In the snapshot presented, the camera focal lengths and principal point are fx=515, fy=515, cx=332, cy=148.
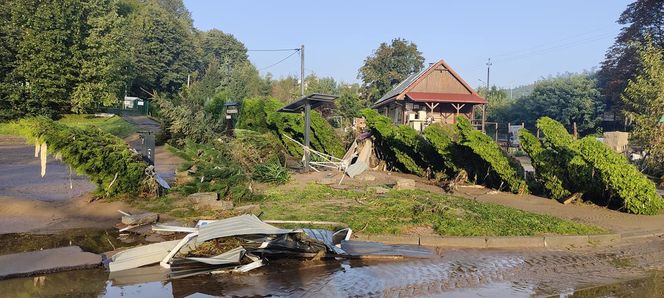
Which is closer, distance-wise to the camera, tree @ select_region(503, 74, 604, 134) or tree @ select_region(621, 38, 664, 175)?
tree @ select_region(621, 38, 664, 175)

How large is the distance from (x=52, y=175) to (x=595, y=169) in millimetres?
15901

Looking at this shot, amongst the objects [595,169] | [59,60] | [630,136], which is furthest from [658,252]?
[59,60]

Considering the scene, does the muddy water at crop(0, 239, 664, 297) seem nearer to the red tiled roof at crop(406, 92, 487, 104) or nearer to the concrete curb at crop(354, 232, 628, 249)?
the concrete curb at crop(354, 232, 628, 249)

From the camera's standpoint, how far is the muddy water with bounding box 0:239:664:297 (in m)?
6.20

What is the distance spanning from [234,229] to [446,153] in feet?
35.6

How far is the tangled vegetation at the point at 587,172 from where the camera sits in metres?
12.1

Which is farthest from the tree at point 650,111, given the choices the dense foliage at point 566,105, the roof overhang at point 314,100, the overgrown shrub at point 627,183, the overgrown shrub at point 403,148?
the dense foliage at point 566,105

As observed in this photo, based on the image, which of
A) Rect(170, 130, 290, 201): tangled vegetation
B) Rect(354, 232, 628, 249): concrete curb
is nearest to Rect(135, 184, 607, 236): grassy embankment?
Rect(354, 232, 628, 249): concrete curb

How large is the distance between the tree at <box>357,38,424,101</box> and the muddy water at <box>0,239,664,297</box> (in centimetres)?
5402

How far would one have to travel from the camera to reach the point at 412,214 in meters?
10.9

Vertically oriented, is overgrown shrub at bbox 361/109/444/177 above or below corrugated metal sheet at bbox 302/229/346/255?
above

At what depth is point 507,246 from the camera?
9.12 m

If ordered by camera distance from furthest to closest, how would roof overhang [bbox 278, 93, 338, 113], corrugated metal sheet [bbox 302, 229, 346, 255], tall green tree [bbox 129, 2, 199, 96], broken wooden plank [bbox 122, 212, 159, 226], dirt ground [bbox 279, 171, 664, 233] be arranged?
1. tall green tree [bbox 129, 2, 199, 96]
2. roof overhang [bbox 278, 93, 338, 113]
3. dirt ground [bbox 279, 171, 664, 233]
4. broken wooden plank [bbox 122, 212, 159, 226]
5. corrugated metal sheet [bbox 302, 229, 346, 255]

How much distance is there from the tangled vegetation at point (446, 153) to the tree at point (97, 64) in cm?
2798
